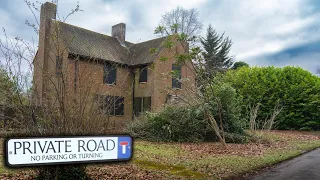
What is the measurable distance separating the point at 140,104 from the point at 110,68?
18047 millimetres

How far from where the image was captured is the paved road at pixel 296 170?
6.55 m

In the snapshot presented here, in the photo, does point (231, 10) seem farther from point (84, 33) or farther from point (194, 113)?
point (84, 33)

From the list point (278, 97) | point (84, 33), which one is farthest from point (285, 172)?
point (84, 33)

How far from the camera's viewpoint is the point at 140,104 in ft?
78.9

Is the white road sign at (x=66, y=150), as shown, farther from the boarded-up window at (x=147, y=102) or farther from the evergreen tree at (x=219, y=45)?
the evergreen tree at (x=219, y=45)

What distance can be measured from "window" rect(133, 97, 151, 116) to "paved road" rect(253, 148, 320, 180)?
15.1 meters

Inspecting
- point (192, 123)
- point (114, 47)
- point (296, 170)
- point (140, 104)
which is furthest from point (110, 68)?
point (114, 47)

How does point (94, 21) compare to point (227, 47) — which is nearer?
point (94, 21)

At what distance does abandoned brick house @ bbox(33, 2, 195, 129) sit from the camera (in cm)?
473

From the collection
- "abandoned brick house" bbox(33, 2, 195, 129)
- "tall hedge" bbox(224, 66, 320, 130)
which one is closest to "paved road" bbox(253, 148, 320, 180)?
"abandoned brick house" bbox(33, 2, 195, 129)

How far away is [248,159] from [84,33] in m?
18.1

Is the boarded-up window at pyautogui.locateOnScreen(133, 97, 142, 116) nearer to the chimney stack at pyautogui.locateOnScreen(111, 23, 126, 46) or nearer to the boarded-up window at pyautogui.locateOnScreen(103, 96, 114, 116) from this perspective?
the chimney stack at pyautogui.locateOnScreen(111, 23, 126, 46)

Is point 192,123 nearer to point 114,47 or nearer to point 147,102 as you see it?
point 147,102

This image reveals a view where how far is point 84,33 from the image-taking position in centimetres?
2316
